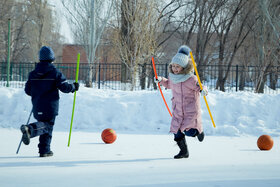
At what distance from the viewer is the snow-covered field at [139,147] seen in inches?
160

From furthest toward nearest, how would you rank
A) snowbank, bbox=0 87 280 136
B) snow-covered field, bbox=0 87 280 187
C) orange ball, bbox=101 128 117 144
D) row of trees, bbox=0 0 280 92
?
row of trees, bbox=0 0 280 92 < snowbank, bbox=0 87 280 136 < orange ball, bbox=101 128 117 144 < snow-covered field, bbox=0 87 280 187

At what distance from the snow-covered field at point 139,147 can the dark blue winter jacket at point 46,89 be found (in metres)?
0.69

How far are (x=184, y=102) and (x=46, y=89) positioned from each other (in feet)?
6.76

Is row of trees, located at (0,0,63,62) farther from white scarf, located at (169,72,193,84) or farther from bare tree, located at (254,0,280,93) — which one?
white scarf, located at (169,72,193,84)

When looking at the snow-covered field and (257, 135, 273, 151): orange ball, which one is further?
(257, 135, 273, 151): orange ball

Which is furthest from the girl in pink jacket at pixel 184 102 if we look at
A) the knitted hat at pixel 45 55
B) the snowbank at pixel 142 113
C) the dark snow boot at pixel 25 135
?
the snowbank at pixel 142 113

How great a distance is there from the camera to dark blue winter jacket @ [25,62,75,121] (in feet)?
17.0

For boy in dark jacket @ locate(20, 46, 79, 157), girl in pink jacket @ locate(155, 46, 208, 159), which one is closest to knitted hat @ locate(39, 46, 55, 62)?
boy in dark jacket @ locate(20, 46, 79, 157)

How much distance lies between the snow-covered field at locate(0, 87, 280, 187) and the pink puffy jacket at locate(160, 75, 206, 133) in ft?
1.76

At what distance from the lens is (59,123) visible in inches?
389

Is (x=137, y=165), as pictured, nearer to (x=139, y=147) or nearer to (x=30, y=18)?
(x=139, y=147)

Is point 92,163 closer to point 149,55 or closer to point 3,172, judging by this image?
point 3,172

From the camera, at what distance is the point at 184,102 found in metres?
5.44

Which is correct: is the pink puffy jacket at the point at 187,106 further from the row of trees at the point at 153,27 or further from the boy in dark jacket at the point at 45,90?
the row of trees at the point at 153,27
